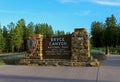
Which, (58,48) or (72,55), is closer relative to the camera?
(72,55)

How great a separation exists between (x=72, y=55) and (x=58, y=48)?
1.12 meters

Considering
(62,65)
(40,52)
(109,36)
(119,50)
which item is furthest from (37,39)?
(109,36)

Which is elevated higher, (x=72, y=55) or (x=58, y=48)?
(x=58, y=48)

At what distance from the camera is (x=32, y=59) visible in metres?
23.0

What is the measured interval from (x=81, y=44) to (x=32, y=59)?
323cm

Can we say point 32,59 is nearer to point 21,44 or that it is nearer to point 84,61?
point 84,61

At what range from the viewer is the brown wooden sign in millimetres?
22797

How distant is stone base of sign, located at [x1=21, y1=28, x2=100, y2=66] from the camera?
72.4 feet

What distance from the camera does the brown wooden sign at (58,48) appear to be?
74.8ft

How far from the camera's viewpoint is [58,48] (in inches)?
903

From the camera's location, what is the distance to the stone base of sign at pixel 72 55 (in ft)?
72.4

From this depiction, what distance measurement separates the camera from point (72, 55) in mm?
22328

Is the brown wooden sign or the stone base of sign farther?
the brown wooden sign

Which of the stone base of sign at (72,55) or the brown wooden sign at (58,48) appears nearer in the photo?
the stone base of sign at (72,55)
